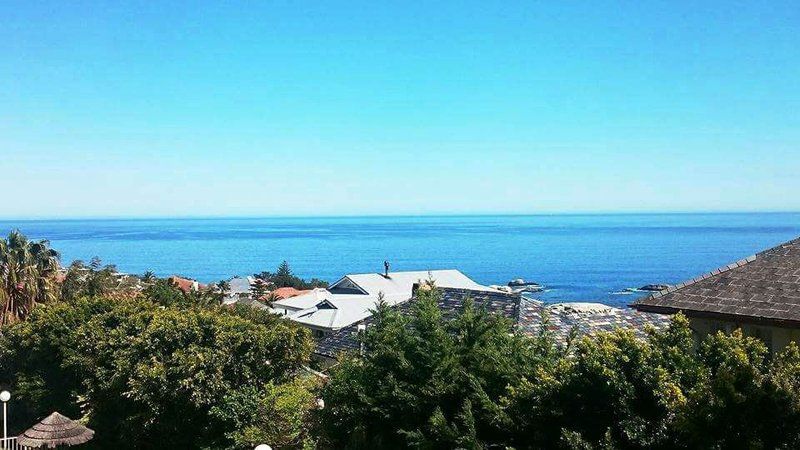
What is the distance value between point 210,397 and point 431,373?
314 inches

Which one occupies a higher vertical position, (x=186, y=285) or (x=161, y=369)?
(x=161, y=369)

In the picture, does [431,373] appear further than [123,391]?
No

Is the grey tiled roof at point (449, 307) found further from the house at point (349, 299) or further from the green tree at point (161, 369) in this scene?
the house at point (349, 299)

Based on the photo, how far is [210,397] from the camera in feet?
56.7

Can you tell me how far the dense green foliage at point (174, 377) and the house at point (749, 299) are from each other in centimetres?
812

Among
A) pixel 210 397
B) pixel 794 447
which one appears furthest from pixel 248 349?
pixel 794 447

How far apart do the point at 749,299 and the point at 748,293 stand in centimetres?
22

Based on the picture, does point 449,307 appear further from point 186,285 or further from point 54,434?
point 186,285

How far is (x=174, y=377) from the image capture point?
17.5 metres

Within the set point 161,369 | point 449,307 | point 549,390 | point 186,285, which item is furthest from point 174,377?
point 186,285

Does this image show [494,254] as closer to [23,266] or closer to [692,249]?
[692,249]

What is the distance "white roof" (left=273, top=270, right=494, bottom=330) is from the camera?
103 ft

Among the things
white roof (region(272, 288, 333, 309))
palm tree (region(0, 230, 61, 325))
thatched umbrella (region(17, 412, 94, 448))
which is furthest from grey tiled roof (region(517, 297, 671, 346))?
palm tree (region(0, 230, 61, 325))

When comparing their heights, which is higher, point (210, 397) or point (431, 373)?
point (431, 373)
